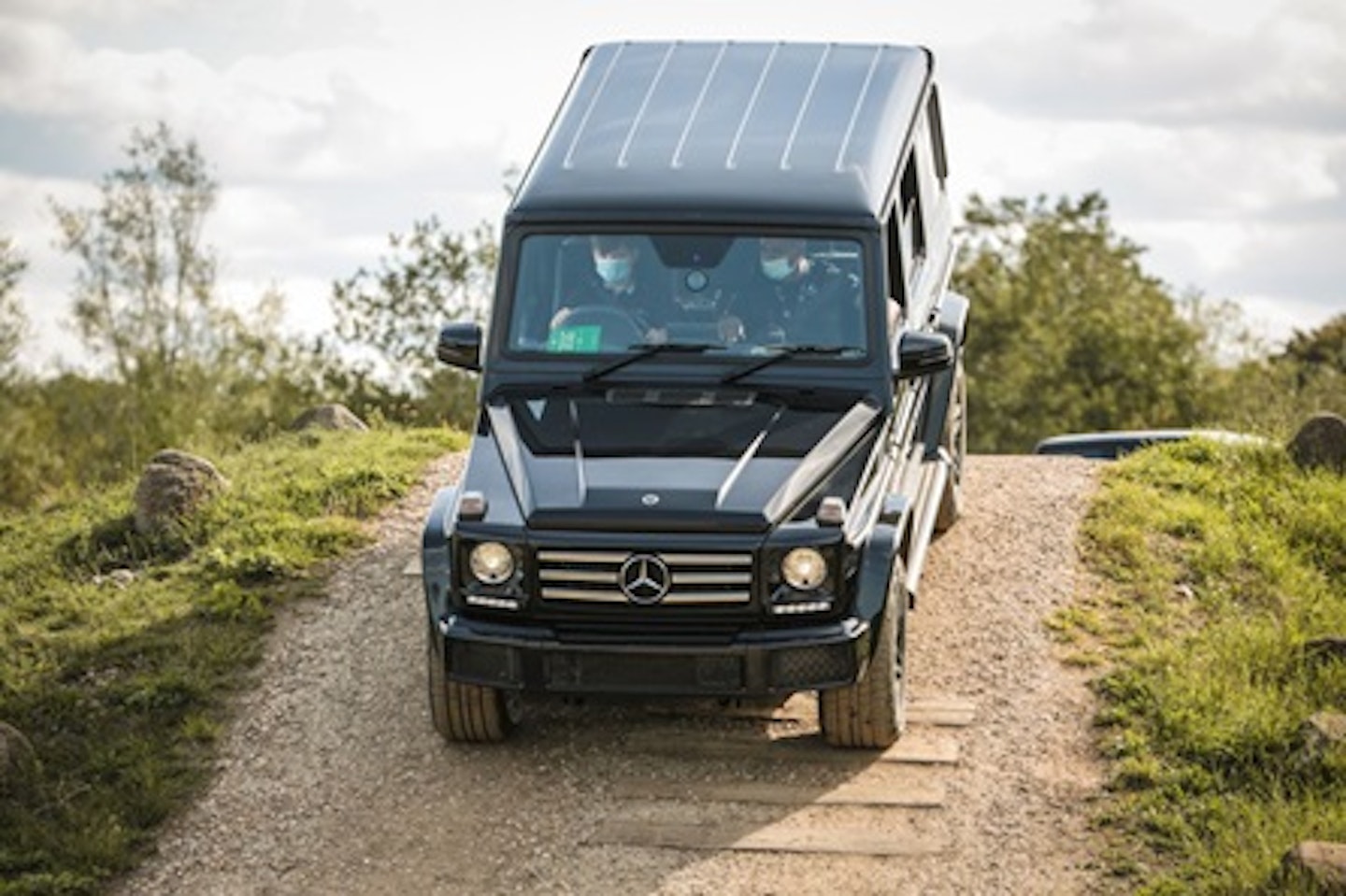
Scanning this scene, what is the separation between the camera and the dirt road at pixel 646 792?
10.4m

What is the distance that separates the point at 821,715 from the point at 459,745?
179cm

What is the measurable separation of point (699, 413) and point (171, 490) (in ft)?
18.0

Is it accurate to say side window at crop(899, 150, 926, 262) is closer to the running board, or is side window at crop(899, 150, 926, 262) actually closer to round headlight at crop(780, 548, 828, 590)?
the running board

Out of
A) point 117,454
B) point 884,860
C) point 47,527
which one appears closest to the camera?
point 884,860

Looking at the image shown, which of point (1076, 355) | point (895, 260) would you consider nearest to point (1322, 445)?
point (895, 260)

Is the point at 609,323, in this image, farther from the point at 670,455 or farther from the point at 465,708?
the point at 465,708

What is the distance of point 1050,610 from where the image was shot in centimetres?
1362

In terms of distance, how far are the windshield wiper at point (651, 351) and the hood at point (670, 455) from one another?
0.10 metres

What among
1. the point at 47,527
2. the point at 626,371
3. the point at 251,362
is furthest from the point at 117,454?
the point at 626,371

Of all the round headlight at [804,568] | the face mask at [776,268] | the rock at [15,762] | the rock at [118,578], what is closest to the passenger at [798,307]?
the face mask at [776,268]

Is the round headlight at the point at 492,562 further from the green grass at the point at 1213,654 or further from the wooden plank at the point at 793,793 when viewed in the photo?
the green grass at the point at 1213,654

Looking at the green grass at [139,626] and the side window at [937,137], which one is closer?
the green grass at [139,626]

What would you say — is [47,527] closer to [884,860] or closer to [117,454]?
[884,860]

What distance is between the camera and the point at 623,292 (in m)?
11.7
